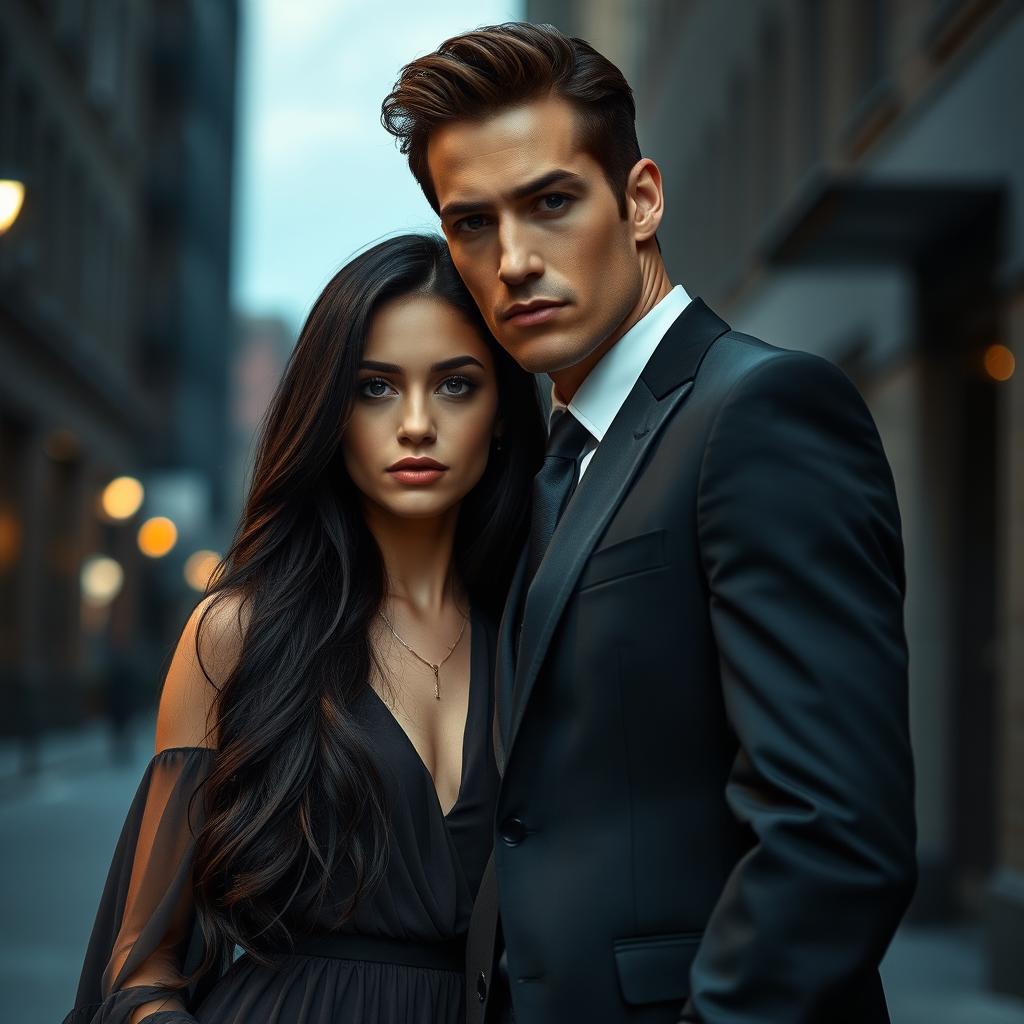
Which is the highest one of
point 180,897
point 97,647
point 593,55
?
point 593,55

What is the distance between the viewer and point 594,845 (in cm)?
227

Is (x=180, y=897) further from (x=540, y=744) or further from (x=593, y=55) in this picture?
(x=593, y=55)

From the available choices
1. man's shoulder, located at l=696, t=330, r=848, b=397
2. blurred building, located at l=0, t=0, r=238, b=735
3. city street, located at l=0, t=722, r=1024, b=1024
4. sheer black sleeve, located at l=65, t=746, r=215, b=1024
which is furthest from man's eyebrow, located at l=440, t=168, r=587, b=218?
blurred building, located at l=0, t=0, r=238, b=735

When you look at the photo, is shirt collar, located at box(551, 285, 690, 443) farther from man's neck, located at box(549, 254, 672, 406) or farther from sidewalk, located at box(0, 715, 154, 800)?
sidewalk, located at box(0, 715, 154, 800)

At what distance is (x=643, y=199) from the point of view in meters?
2.64

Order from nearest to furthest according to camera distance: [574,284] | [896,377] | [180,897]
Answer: [574,284], [180,897], [896,377]

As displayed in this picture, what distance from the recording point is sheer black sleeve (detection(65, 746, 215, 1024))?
2.91 m

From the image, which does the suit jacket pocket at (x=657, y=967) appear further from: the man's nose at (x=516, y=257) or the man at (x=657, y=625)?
the man's nose at (x=516, y=257)

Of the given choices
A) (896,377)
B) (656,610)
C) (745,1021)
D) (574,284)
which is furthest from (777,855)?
(896,377)

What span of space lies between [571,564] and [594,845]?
39 centimetres

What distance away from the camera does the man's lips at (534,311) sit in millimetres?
2518

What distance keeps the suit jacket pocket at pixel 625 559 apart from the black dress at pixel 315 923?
81cm

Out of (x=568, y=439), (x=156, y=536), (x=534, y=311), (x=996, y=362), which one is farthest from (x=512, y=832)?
(x=156, y=536)

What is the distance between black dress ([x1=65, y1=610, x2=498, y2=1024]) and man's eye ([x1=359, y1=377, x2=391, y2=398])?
23.0 inches
